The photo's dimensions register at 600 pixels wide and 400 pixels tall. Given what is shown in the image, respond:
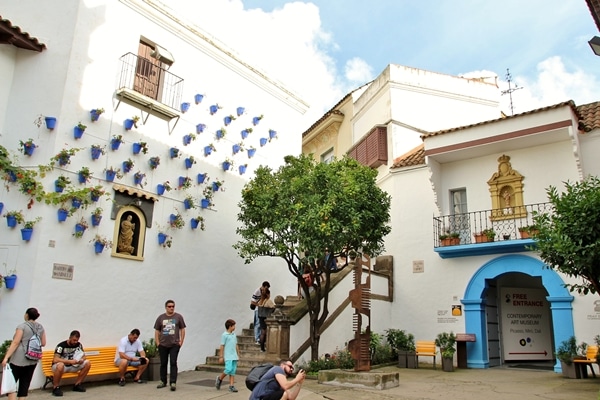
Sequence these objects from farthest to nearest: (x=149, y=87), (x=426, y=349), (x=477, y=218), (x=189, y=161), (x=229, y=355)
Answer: (x=477, y=218), (x=426, y=349), (x=189, y=161), (x=149, y=87), (x=229, y=355)

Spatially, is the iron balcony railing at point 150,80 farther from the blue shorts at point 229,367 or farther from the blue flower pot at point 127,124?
the blue shorts at point 229,367

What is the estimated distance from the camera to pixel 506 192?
13.9m

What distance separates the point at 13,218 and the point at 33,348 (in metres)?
3.33

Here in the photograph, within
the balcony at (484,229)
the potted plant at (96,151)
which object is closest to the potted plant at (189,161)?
the potted plant at (96,151)

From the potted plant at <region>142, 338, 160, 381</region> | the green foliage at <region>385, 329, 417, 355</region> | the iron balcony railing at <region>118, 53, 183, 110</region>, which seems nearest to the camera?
the potted plant at <region>142, 338, 160, 381</region>

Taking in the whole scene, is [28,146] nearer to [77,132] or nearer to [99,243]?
[77,132]

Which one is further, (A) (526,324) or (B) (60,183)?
(A) (526,324)

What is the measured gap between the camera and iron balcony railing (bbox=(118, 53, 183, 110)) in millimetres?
11078

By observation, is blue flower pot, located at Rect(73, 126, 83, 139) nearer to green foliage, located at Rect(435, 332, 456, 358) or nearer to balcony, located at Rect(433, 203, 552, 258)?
balcony, located at Rect(433, 203, 552, 258)

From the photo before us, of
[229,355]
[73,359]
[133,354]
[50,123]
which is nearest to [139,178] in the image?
[50,123]

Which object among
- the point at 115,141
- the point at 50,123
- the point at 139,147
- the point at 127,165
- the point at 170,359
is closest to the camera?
the point at 170,359

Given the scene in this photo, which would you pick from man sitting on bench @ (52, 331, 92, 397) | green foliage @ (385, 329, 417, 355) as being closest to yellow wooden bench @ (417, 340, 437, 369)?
green foliage @ (385, 329, 417, 355)

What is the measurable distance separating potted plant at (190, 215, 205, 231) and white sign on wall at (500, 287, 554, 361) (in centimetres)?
915

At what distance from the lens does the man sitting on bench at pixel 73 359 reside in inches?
337
